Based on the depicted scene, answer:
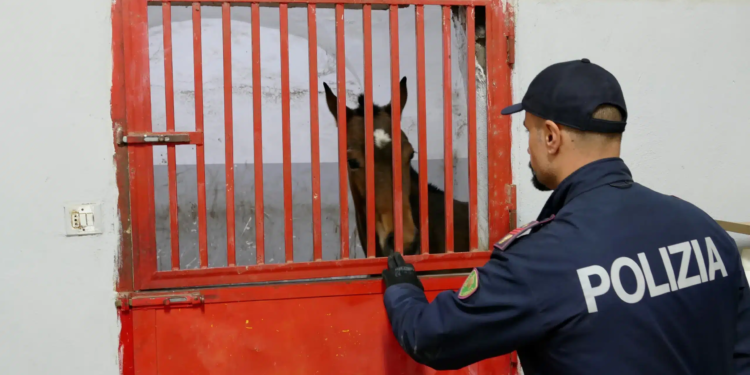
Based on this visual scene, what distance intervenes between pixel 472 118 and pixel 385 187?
34.7 inches

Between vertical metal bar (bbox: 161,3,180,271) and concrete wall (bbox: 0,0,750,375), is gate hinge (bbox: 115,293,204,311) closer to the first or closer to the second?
concrete wall (bbox: 0,0,750,375)

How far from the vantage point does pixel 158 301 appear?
5.54 ft

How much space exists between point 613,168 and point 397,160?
0.82 meters

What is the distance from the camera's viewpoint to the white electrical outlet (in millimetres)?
1683

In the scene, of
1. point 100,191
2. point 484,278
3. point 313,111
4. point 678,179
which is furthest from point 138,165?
point 678,179

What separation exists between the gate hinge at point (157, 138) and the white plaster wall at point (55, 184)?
0.18 ft

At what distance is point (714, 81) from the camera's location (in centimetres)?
203

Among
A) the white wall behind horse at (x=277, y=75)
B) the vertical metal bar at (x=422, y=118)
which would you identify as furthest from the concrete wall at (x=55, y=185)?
the white wall behind horse at (x=277, y=75)

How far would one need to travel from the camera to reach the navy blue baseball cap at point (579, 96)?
1.12m

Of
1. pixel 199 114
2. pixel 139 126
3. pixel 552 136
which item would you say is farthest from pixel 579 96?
pixel 139 126

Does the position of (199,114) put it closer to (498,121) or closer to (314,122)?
(314,122)

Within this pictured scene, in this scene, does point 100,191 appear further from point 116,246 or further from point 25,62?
point 25,62

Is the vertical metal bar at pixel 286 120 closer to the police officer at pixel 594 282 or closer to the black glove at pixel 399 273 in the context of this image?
the black glove at pixel 399 273

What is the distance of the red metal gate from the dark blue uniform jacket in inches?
27.4
